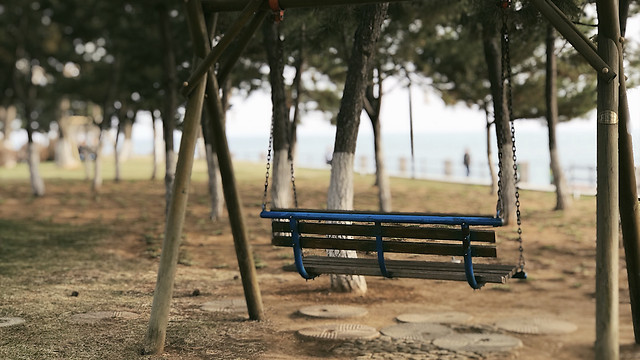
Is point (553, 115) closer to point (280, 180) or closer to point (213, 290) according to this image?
point (280, 180)

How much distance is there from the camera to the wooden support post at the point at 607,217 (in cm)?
496

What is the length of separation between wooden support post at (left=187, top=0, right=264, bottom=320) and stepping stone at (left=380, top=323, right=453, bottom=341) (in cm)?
144

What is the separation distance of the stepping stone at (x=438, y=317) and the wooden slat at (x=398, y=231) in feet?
6.69

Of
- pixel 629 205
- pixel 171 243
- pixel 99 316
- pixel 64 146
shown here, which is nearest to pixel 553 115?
pixel 629 205

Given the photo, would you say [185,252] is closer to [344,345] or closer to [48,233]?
[48,233]

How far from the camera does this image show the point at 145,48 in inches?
790

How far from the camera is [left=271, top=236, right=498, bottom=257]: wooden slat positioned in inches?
239

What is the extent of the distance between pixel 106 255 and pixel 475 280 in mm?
8297

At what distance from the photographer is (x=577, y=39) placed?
18.2ft

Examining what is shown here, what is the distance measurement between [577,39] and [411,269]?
2.39 metres

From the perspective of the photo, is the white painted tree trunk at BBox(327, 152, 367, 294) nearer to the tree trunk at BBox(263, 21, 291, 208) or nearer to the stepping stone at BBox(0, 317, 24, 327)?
the tree trunk at BBox(263, 21, 291, 208)

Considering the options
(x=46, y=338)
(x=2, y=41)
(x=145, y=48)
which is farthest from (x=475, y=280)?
(x=2, y=41)

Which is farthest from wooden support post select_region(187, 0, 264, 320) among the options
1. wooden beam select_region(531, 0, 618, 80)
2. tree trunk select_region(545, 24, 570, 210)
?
tree trunk select_region(545, 24, 570, 210)

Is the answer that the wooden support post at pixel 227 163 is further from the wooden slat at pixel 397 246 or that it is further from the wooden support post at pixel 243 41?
the wooden slat at pixel 397 246
